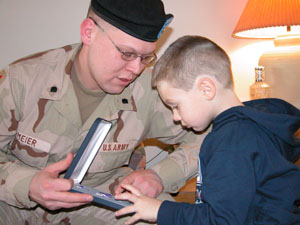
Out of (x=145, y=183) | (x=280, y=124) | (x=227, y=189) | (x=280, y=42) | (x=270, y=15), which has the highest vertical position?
(x=270, y=15)

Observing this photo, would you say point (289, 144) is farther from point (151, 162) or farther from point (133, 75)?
point (151, 162)

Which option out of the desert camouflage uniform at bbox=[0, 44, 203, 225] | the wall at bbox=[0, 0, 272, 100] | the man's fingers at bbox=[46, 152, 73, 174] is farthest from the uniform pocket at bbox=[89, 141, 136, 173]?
the wall at bbox=[0, 0, 272, 100]

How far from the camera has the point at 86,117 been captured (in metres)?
1.13

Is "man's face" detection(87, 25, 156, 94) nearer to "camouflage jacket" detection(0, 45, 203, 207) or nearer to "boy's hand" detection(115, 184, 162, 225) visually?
"camouflage jacket" detection(0, 45, 203, 207)

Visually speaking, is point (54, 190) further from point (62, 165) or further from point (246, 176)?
point (246, 176)

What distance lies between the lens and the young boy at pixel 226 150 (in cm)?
74

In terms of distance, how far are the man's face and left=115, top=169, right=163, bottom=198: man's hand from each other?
31cm

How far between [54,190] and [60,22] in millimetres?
1102

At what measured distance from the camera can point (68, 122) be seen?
1.08 metres

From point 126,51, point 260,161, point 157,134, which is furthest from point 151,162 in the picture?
point 260,161

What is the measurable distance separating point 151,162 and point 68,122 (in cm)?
89

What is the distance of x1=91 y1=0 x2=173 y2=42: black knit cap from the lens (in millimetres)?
938

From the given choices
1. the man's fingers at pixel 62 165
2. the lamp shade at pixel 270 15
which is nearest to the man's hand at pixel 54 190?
the man's fingers at pixel 62 165

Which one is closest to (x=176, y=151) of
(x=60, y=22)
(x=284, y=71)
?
(x=284, y=71)
